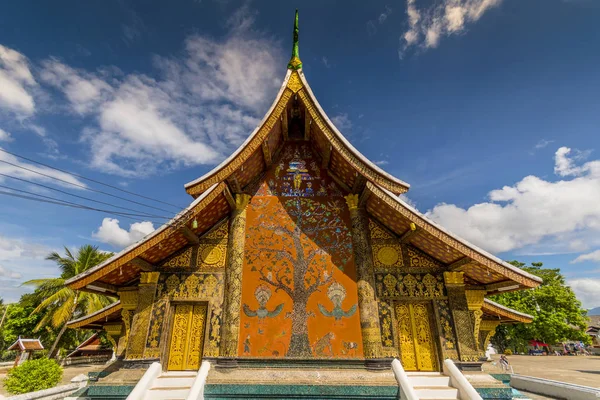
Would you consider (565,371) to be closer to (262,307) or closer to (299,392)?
(299,392)

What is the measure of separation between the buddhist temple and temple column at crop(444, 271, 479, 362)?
2cm

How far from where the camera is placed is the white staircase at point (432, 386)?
18.5ft

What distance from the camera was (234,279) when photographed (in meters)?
6.87

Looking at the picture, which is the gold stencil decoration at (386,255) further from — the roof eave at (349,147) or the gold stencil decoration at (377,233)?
the roof eave at (349,147)

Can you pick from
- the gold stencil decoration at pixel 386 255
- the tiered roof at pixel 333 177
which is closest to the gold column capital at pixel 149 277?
the tiered roof at pixel 333 177

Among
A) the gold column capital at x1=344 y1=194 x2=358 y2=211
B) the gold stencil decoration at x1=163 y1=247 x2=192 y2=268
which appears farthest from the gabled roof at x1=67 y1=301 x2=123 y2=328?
the gold column capital at x1=344 y1=194 x2=358 y2=211

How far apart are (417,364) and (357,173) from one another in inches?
175

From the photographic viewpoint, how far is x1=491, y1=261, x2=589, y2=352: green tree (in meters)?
29.1

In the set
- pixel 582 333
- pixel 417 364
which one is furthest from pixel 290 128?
pixel 582 333

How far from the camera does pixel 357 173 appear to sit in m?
7.06

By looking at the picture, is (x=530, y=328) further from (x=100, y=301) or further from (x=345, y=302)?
(x=100, y=301)

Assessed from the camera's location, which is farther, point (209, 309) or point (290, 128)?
point (290, 128)

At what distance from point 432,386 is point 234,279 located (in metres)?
4.66

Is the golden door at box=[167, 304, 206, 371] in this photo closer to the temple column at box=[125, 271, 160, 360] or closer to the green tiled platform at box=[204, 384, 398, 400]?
the temple column at box=[125, 271, 160, 360]
